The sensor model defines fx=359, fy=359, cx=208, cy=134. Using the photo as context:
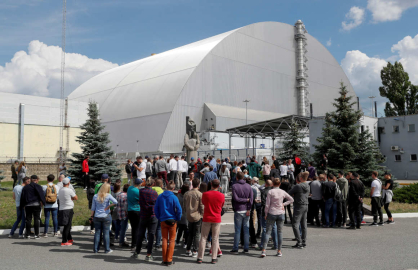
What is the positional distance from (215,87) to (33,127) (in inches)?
795

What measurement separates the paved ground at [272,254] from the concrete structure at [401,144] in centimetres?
2352

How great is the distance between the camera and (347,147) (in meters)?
20.0

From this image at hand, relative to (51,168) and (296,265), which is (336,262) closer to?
(296,265)

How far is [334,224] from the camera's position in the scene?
11617 mm

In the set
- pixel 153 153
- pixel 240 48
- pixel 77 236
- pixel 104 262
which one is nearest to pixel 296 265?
pixel 104 262

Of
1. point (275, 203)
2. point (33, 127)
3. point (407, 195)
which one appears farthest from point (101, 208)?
point (33, 127)

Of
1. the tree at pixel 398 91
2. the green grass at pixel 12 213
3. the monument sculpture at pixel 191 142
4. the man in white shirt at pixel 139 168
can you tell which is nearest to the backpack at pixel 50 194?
the green grass at pixel 12 213

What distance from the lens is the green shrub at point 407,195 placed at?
1720 centimetres

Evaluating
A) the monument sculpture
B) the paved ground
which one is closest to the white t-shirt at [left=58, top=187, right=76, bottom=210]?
the paved ground

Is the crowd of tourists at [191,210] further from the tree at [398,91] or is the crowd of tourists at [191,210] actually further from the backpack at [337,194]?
the tree at [398,91]

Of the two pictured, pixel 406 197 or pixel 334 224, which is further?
pixel 406 197

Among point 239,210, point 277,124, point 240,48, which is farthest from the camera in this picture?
point 240,48

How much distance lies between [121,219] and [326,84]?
5161 centimetres

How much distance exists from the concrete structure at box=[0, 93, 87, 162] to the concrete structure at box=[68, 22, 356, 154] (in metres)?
5.92
